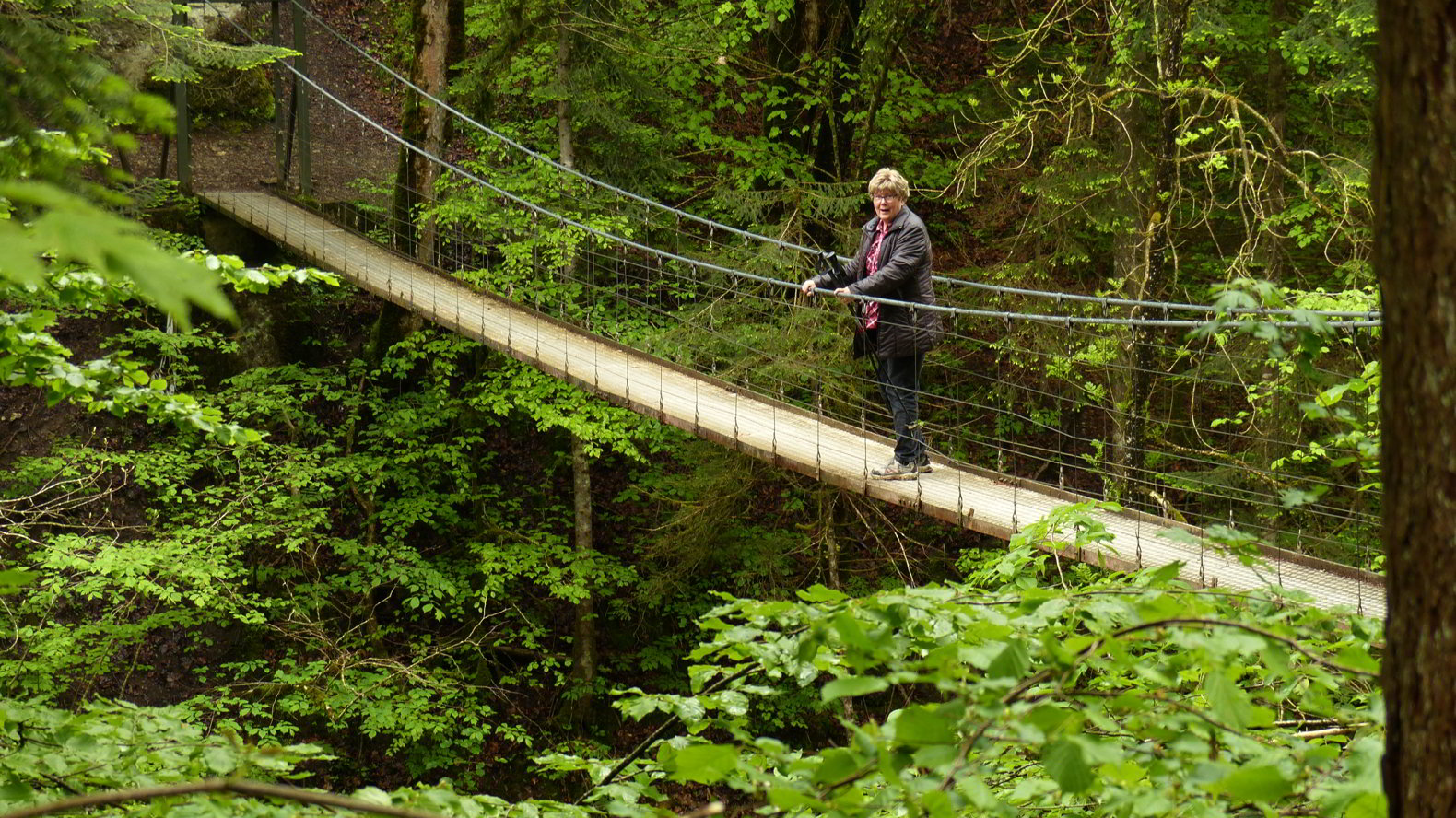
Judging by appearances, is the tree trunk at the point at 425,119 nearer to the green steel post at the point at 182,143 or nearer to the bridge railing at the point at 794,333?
the bridge railing at the point at 794,333

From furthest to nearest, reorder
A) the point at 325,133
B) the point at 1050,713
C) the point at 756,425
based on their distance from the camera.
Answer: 1. the point at 325,133
2. the point at 756,425
3. the point at 1050,713

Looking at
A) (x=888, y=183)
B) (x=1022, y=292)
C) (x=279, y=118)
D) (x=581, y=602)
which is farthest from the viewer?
(x=279, y=118)

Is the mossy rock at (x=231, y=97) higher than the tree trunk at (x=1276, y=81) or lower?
lower

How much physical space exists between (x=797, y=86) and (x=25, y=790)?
6.38m

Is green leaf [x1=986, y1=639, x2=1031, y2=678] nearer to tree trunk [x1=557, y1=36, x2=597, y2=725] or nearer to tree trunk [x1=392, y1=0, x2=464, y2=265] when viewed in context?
tree trunk [x1=557, y1=36, x2=597, y2=725]

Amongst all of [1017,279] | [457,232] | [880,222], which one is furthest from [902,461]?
[457,232]

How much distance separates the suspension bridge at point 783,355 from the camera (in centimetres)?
418

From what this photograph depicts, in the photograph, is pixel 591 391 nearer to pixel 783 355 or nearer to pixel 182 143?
pixel 783 355

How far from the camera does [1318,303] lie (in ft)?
11.2

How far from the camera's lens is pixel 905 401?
13.7ft

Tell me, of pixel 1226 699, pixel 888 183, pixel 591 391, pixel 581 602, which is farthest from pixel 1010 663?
pixel 581 602

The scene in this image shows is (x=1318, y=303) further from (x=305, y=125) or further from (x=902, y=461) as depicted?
(x=305, y=125)

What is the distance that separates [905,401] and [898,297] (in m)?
0.36

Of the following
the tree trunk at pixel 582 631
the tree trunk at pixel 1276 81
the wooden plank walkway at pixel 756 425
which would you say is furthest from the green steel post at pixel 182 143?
the tree trunk at pixel 1276 81
